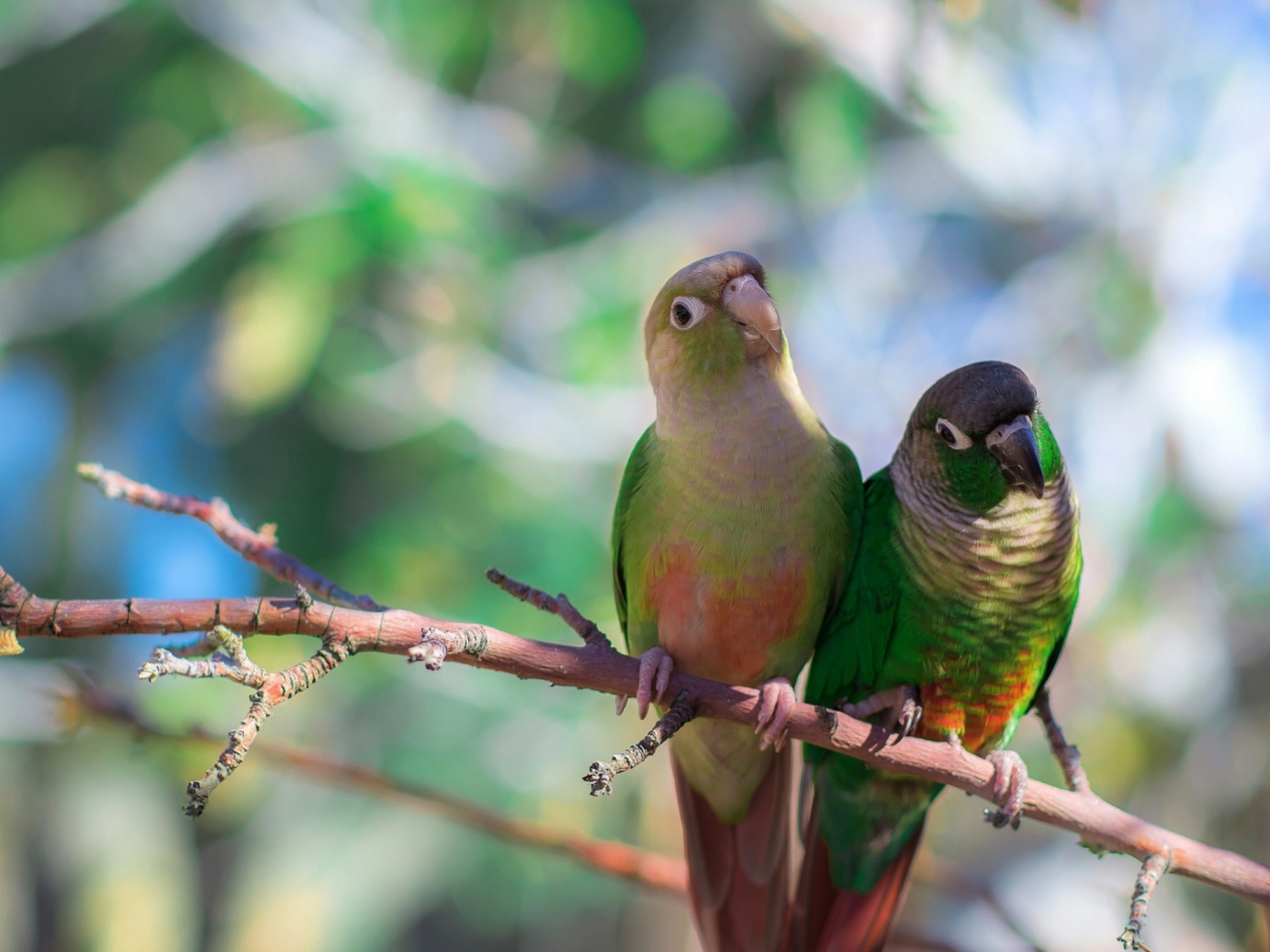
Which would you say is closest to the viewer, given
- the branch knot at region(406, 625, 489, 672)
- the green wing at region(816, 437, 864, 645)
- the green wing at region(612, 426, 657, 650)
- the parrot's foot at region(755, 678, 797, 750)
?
the branch knot at region(406, 625, 489, 672)

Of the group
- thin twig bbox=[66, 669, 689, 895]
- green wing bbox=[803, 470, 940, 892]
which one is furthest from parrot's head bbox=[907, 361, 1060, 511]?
thin twig bbox=[66, 669, 689, 895]

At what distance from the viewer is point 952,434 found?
87.6 inches

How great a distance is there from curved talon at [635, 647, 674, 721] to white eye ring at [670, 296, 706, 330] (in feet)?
2.55

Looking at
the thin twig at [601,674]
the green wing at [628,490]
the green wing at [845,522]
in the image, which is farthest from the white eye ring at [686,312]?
the thin twig at [601,674]

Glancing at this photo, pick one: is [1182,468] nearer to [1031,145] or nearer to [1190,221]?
[1190,221]

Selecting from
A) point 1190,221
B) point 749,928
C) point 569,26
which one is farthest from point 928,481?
point 569,26

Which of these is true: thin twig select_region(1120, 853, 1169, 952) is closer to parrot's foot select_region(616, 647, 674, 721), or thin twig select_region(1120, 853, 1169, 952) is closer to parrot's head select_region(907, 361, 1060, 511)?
parrot's head select_region(907, 361, 1060, 511)

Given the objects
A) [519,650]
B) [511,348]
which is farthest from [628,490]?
[511,348]

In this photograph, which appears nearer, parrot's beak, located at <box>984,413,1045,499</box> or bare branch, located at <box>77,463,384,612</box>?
bare branch, located at <box>77,463,384,612</box>

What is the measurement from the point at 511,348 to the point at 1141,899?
8.05 m

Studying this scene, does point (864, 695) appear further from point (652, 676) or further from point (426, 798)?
point (426, 798)

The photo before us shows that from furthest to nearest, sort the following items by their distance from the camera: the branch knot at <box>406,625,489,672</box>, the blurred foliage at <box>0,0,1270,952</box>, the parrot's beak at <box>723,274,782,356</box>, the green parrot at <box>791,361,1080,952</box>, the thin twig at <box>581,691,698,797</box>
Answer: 1. the blurred foliage at <box>0,0,1270,952</box>
2. the parrot's beak at <box>723,274,782,356</box>
3. the green parrot at <box>791,361,1080,952</box>
4. the branch knot at <box>406,625,489,672</box>
5. the thin twig at <box>581,691,698,797</box>

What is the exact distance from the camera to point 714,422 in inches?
91.0

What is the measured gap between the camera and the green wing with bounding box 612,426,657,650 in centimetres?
254
